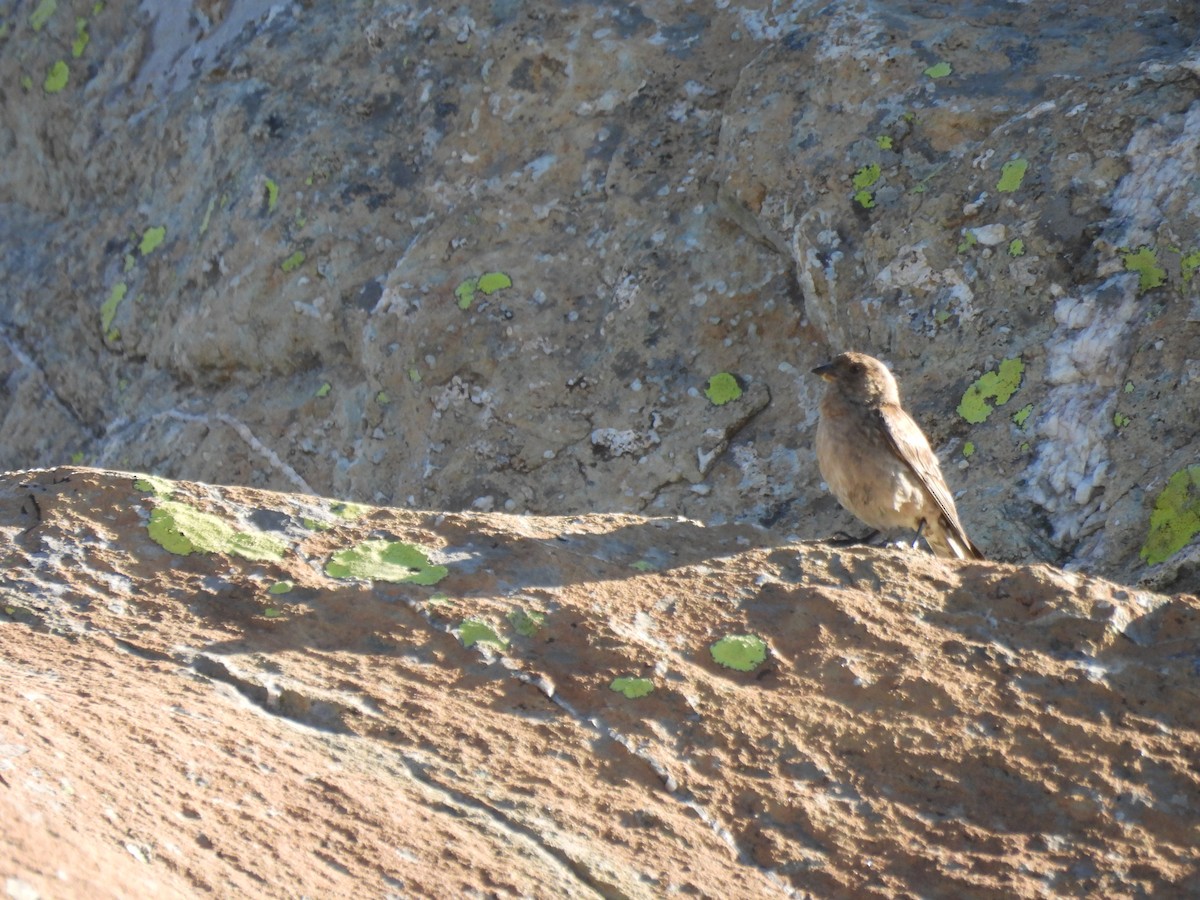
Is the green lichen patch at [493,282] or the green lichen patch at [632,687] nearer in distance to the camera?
the green lichen patch at [632,687]

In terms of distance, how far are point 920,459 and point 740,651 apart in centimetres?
300

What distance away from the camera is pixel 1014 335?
7758mm

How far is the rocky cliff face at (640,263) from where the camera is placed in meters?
7.55

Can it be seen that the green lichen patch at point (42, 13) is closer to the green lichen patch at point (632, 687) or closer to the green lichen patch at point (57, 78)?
the green lichen patch at point (57, 78)

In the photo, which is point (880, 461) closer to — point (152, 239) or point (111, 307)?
point (152, 239)

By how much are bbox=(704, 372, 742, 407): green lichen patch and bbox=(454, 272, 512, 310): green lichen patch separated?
1.52 meters

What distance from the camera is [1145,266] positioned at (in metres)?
7.51

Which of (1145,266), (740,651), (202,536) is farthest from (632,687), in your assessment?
(1145,266)

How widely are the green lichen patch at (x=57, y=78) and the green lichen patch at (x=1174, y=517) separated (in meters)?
9.51

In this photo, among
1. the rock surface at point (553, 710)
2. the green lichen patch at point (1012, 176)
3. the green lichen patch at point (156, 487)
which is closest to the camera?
the rock surface at point (553, 710)

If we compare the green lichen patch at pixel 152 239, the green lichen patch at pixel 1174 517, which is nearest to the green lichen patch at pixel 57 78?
the green lichen patch at pixel 152 239

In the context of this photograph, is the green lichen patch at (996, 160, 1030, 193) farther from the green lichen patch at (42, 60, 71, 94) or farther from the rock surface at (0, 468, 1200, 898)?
the green lichen patch at (42, 60, 71, 94)

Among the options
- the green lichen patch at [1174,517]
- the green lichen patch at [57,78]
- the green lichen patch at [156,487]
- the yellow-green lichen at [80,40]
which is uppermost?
the yellow-green lichen at [80,40]

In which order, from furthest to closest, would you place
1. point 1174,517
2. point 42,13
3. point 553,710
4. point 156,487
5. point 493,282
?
point 42,13 < point 493,282 < point 1174,517 < point 156,487 < point 553,710
